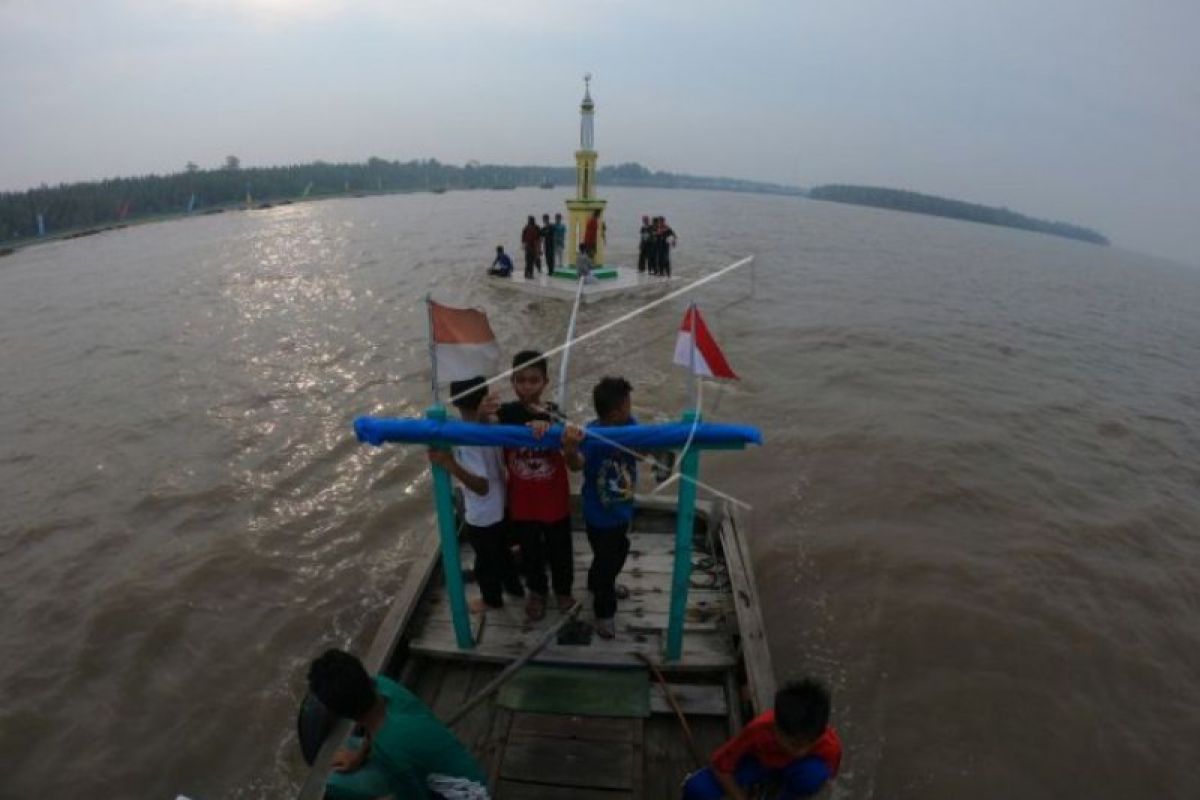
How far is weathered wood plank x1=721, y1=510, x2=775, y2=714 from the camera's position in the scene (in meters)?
3.86

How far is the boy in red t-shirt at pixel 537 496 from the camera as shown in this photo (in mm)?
3840

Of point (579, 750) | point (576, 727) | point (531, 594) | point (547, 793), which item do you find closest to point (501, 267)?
point (531, 594)

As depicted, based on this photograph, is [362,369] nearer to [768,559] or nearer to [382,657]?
[768,559]

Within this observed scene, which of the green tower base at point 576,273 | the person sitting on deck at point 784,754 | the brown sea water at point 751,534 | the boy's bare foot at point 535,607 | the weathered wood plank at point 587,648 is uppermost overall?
the green tower base at point 576,273

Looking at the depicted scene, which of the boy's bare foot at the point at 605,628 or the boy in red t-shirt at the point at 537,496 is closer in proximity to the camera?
the boy in red t-shirt at the point at 537,496

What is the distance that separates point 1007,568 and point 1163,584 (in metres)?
1.83

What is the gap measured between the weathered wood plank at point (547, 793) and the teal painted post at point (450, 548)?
1009 millimetres

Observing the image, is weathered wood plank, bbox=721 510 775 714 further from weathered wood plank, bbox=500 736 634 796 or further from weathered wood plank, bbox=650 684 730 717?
weathered wood plank, bbox=500 736 634 796

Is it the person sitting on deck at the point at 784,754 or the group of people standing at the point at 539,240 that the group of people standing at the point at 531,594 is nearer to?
the person sitting on deck at the point at 784,754

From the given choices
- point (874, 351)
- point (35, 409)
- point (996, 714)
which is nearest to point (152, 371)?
point (35, 409)

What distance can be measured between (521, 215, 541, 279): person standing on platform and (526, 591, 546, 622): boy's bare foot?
17.2 metres

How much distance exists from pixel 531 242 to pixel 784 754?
19514 millimetres

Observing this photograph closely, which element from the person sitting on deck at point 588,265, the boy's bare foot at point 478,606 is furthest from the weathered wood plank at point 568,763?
the person sitting on deck at point 588,265

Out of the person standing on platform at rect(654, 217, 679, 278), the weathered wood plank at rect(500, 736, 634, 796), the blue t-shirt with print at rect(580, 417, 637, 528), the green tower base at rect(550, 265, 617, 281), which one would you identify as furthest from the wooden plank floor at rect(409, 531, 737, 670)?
the person standing on platform at rect(654, 217, 679, 278)
